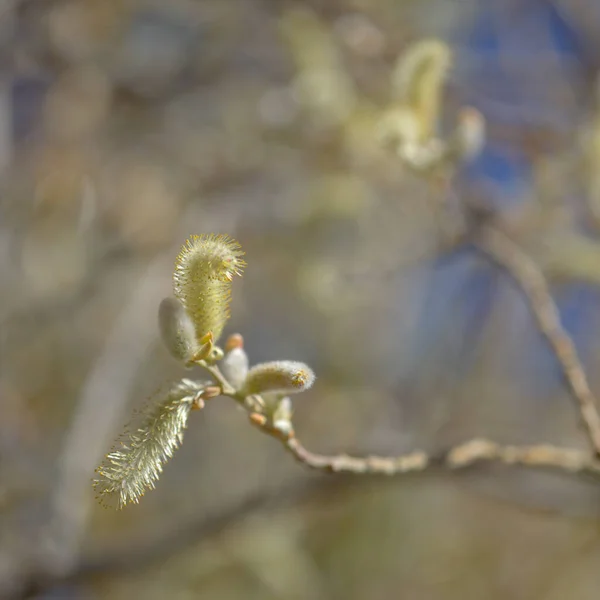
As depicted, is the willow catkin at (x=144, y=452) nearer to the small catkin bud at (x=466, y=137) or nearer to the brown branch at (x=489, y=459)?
the brown branch at (x=489, y=459)

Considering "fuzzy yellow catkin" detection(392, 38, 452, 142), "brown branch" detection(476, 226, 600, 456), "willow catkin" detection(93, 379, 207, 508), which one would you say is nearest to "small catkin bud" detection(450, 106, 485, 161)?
"fuzzy yellow catkin" detection(392, 38, 452, 142)

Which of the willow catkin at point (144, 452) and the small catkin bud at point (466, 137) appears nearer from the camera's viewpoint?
the willow catkin at point (144, 452)

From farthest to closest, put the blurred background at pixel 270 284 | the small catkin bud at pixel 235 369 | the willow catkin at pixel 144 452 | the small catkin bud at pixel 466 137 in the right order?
the blurred background at pixel 270 284
the small catkin bud at pixel 466 137
the small catkin bud at pixel 235 369
the willow catkin at pixel 144 452

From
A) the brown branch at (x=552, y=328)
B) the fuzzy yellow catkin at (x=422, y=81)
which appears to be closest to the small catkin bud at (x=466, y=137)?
the fuzzy yellow catkin at (x=422, y=81)

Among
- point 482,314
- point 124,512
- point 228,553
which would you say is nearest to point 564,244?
point 482,314

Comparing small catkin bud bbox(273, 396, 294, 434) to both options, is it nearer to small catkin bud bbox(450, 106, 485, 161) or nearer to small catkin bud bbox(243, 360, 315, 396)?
small catkin bud bbox(243, 360, 315, 396)

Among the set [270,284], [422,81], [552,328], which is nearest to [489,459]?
[552,328]

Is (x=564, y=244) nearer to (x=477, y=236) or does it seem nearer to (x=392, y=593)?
(x=477, y=236)
